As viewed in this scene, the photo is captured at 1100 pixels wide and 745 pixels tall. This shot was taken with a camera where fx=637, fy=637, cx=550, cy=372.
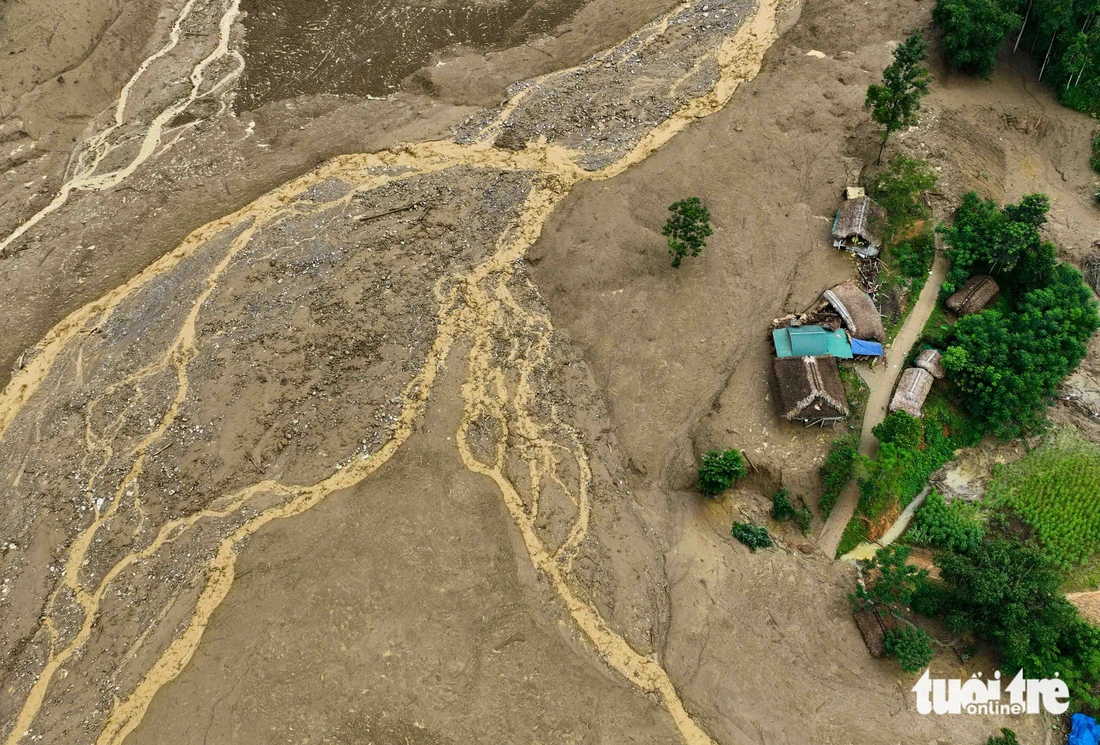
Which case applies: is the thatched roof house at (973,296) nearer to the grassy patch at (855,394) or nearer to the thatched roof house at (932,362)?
the thatched roof house at (932,362)

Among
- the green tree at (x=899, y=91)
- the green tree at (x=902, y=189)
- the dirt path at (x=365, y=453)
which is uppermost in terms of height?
the green tree at (x=899, y=91)

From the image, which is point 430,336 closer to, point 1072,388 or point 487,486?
point 487,486

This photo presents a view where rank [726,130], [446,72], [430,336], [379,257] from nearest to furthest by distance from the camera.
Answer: [430,336], [379,257], [726,130], [446,72]

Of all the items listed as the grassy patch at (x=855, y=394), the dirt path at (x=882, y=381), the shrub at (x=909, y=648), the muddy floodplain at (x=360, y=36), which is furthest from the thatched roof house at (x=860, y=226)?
the muddy floodplain at (x=360, y=36)

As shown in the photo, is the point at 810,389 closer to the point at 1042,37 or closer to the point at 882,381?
the point at 882,381

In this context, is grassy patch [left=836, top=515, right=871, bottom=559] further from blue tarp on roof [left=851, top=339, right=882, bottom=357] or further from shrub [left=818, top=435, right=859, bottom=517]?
blue tarp on roof [left=851, top=339, right=882, bottom=357]

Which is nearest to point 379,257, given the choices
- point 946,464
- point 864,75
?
point 946,464

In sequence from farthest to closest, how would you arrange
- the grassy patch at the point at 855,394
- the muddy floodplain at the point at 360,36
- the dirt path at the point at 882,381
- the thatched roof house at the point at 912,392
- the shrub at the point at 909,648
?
the muddy floodplain at the point at 360,36, the grassy patch at the point at 855,394, the thatched roof house at the point at 912,392, the dirt path at the point at 882,381, the shrub at the point at 909,648
